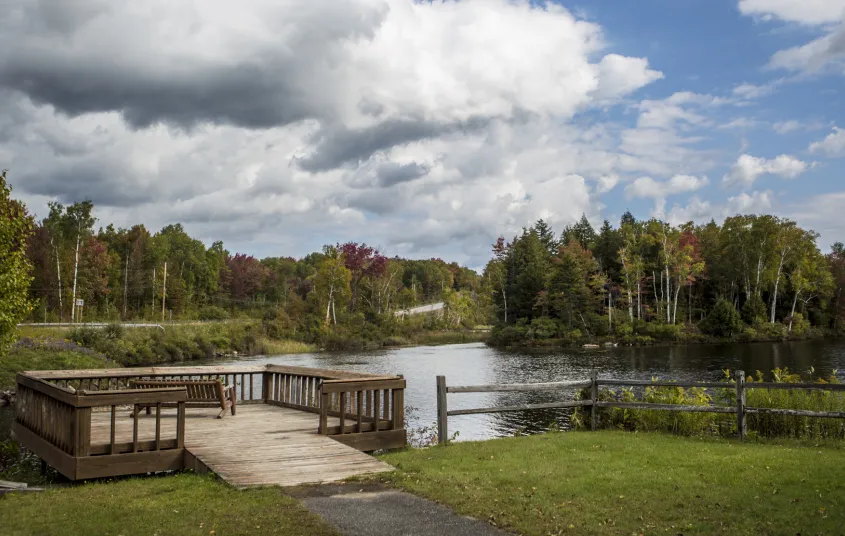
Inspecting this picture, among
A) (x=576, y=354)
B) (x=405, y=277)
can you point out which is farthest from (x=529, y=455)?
(x=405, y=277)

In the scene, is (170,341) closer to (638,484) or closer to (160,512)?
(160,512)

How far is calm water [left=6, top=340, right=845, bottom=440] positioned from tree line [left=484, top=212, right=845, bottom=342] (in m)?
8.87

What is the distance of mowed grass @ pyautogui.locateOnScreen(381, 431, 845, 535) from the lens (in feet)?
21.3

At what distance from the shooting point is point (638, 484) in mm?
8086

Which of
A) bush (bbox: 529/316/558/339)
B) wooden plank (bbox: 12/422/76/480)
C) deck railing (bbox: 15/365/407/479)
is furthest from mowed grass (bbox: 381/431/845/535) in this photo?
bush (bbox: 529/316/558/339)

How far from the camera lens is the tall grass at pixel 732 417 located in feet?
39.8

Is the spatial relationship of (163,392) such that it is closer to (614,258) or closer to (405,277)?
(614,258)

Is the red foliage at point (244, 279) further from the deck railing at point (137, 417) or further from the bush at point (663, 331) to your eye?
the deck railing at point (137, 417)

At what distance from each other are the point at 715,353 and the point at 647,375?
60.5ft

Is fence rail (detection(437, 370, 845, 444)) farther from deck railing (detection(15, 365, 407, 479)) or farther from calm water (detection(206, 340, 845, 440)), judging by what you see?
calm water (detection(206, 340, 845, 440))

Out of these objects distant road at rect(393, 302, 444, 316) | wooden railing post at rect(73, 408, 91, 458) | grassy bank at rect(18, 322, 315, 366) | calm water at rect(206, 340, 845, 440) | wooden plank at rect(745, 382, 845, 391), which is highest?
distant road at rect(393, 302, 444, 316)

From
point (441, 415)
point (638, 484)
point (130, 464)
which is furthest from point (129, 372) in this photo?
point (638, 484)

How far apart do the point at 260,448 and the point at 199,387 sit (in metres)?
4.22

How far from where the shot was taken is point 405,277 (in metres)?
133
